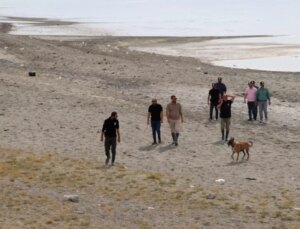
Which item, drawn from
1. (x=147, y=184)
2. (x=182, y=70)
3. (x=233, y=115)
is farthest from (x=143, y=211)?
(x=182, y=70)

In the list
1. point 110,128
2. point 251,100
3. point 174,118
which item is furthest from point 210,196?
point 251,100

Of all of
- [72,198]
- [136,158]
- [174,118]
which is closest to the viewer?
[72,198]

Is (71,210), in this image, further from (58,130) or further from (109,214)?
(58,130)

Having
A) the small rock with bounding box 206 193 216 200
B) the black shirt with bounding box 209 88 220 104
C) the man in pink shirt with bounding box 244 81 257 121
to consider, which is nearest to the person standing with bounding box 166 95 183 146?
the black shirt with bounding box 209 88 220 104

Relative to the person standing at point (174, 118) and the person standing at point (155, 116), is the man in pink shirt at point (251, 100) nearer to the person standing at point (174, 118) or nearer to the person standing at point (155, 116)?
the person standing at point (174, 118)

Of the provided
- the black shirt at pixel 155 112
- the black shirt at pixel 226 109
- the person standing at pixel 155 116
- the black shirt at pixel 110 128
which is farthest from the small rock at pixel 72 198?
the black shirt at pixel 226 109

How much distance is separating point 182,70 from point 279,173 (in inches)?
873

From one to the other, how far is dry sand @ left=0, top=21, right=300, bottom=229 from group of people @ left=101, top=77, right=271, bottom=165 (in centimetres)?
43

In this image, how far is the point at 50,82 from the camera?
3453 centimetres

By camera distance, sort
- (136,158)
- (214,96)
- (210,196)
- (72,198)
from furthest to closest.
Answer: (214,96) → (136,158) → (210,196) → (72,198)

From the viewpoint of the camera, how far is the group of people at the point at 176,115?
64.7ft

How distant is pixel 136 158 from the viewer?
20953 millimetres

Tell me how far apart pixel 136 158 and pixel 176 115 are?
2.41 metres

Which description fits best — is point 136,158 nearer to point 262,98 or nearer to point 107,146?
point 107,146
